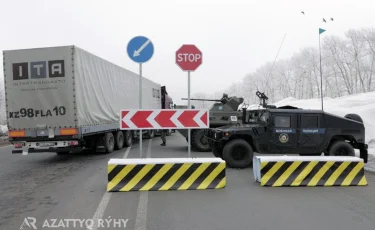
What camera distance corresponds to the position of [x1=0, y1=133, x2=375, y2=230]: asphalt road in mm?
4516

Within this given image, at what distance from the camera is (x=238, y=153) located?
9.02 meters

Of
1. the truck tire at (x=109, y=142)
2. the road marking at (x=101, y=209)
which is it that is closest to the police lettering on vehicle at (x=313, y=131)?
the road marking at (x=101, y=209)

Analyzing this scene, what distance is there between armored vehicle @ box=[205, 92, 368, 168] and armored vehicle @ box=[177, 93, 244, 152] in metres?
3.52

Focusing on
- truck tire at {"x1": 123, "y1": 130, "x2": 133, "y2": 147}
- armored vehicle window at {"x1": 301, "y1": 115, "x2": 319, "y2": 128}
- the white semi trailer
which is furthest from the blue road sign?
truck tire at {"x1": 123, "y1": 130, "x2": 133, "y2": 147}

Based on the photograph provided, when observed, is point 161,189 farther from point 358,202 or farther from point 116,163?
point 358,202

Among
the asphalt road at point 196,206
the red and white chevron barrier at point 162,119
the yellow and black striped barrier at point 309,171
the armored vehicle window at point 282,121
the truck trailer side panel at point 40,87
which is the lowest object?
the asphalt road at point 196,206

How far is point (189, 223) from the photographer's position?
4.50 metres

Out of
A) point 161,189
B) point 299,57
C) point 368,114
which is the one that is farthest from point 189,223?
point 299,57

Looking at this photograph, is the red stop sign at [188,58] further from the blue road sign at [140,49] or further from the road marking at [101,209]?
the road marking at [101,209]

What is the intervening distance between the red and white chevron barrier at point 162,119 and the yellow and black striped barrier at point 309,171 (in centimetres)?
146

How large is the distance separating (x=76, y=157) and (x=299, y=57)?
240 ft

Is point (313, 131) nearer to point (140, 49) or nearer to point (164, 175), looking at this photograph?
point (164, 175)

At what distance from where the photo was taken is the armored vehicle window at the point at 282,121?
907cm

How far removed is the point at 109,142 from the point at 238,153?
5696mm
